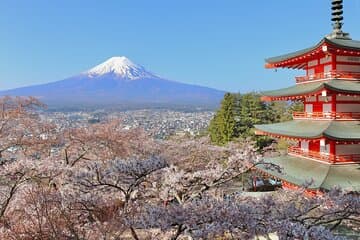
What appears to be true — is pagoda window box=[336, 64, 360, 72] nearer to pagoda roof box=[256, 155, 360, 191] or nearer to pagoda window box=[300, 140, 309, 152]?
pagoda window box=[300, 140, 309, 152]

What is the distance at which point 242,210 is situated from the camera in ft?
14.5

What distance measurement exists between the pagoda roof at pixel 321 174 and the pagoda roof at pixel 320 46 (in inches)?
128

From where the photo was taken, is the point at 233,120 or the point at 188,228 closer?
the point at 188,228

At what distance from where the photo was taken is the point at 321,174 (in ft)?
31.1

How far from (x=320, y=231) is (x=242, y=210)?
36.3 inches

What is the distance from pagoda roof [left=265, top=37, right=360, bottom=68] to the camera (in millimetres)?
9586

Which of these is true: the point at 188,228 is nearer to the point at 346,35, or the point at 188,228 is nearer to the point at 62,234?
the point at 62,234

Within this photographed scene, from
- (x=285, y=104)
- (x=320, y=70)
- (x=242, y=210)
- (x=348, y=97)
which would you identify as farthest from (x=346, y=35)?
(x=285, y=104)

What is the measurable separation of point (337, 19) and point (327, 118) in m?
3.57

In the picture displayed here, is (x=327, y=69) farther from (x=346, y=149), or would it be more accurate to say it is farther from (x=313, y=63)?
(x=346, y=149)

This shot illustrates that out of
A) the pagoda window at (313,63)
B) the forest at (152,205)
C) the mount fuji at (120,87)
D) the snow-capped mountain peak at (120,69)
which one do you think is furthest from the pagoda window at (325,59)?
the snow-capped mountain peak at (120,69)

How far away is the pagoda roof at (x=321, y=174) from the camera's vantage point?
8.81 meters

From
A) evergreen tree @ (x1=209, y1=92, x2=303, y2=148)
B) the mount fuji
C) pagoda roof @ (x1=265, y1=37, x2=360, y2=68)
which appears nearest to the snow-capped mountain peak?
the mount fuji

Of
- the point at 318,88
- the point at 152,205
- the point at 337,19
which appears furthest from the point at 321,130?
the point at 152,205
